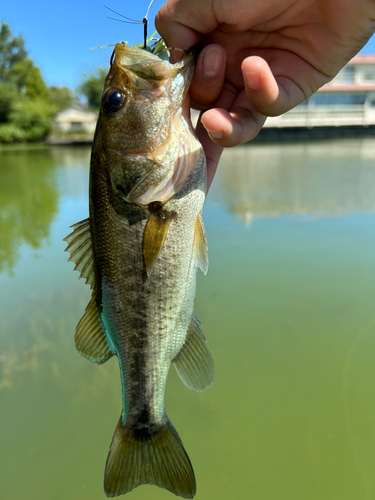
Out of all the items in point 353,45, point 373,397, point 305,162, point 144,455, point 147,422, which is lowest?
point 373,397

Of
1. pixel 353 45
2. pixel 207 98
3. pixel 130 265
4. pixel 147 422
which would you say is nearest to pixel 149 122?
pixel 207 98

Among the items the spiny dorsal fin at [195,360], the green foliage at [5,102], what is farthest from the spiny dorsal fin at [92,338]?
the green foliage at [5,102]

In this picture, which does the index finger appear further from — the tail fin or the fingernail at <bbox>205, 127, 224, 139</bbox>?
the tail fin

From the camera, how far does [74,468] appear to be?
2.43 metres

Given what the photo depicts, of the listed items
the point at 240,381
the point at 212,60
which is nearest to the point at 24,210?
the point at 240,381

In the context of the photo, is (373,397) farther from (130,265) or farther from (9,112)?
(9,112)

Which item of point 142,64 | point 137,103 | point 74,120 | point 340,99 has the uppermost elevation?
point 74,120

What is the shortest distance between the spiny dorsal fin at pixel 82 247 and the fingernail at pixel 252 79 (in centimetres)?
93

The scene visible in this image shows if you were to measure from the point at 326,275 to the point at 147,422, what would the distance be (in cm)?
348

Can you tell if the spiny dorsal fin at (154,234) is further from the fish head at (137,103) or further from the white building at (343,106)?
the white building at (343,106)

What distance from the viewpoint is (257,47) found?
1.95m

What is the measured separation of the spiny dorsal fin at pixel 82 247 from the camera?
1620mm

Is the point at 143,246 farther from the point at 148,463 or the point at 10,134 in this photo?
the point at 10,134

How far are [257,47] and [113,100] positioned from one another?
3.21 feet
